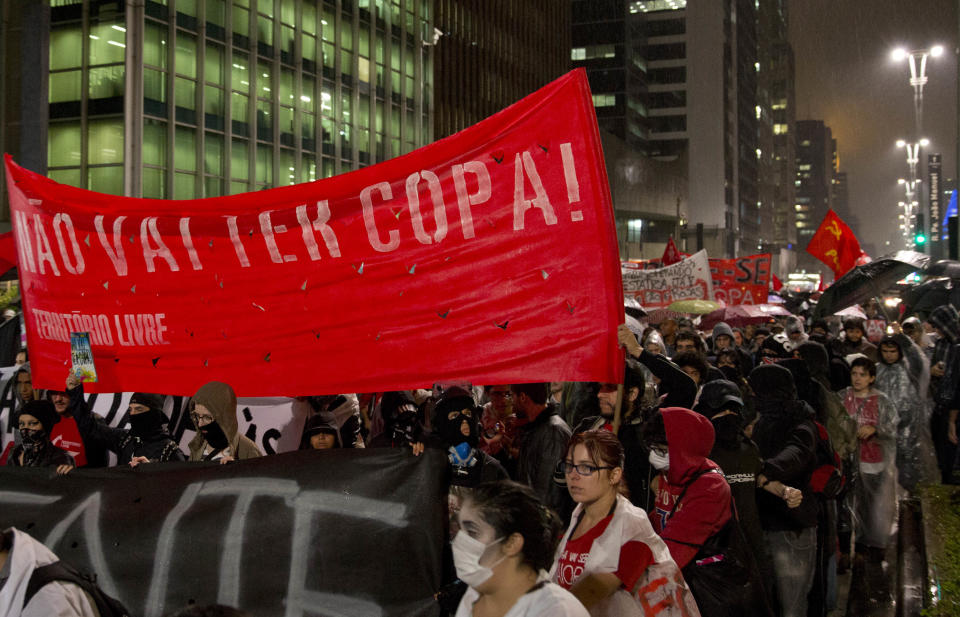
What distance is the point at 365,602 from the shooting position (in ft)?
13.8

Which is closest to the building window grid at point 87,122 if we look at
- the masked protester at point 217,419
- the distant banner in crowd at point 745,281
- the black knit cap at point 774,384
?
the distant banner in crowd at point 745,281

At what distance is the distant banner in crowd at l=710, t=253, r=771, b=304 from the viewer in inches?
846

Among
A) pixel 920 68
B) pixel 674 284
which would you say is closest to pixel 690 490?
pixel 674 284

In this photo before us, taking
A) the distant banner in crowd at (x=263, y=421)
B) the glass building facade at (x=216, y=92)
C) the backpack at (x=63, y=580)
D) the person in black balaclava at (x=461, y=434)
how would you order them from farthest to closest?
1. the glass building facade at (x=216, y=92)
2. the distant banner in crowd at (x=263, y=421)
3. the person in black balaclava at (x=461, y=434)
4. the backpack at (x=63, y=580)

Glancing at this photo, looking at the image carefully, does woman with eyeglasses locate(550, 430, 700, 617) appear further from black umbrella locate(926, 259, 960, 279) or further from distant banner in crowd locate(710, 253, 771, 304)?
distant banner in crowd locate(710, 253, 771, 304)

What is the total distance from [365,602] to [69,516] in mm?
1640

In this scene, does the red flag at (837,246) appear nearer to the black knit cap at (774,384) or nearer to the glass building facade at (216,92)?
the black knit cap at (774,384)

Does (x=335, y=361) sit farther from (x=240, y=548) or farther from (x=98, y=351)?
(x=98, y=351)

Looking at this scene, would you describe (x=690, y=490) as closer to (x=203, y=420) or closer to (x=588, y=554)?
(x=588, y=554)

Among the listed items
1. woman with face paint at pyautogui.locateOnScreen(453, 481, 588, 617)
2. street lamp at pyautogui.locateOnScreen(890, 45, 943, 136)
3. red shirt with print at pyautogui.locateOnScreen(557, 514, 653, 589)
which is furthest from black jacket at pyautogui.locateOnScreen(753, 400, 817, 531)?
street lamp at pyautogui.locateOnScreen(890, 45, 943, 136)

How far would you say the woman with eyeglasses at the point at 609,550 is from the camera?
3.50m

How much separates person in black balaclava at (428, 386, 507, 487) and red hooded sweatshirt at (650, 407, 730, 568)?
0.88 meters

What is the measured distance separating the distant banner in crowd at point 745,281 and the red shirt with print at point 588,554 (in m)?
18.5

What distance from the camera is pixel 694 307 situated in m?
17.0
